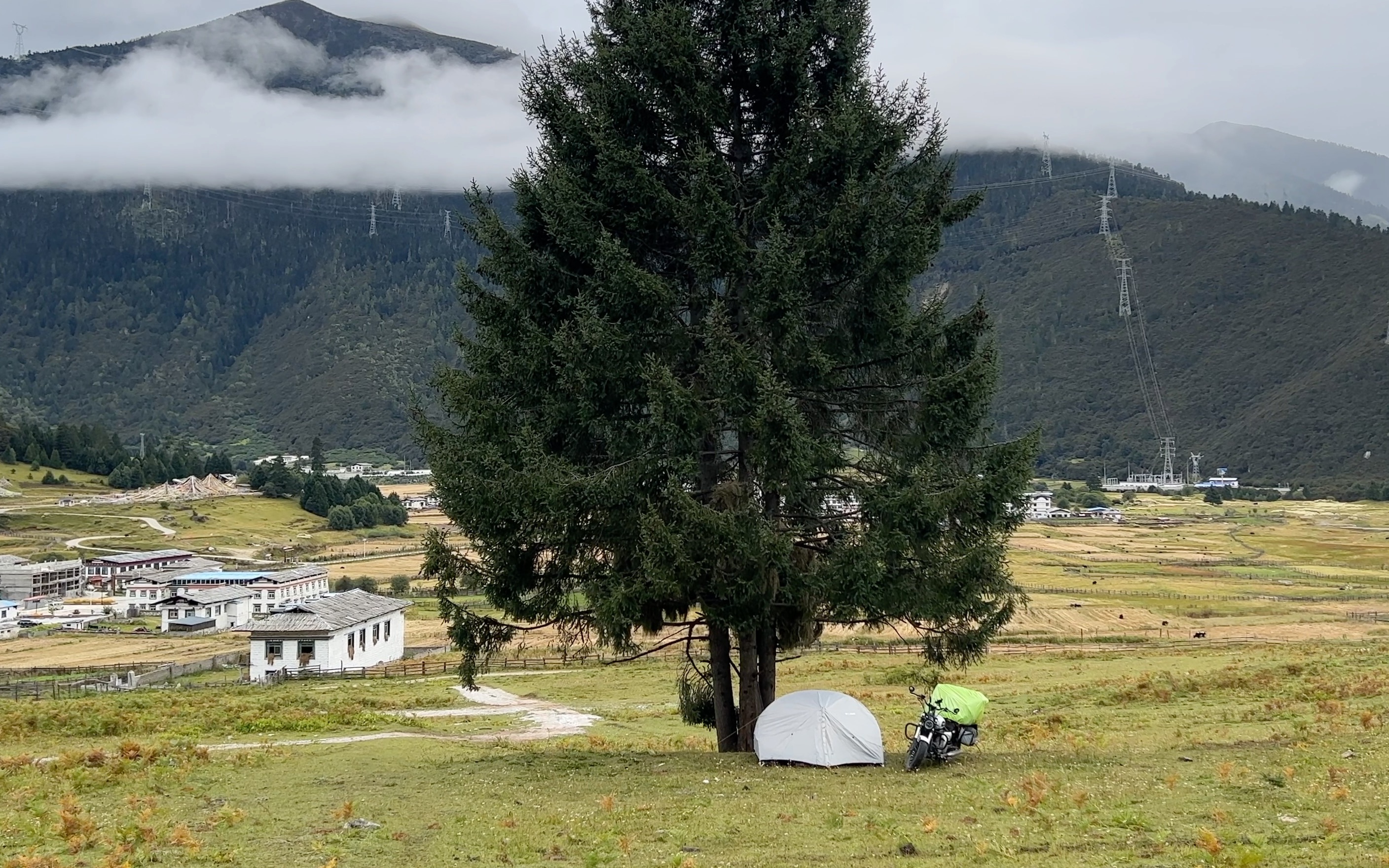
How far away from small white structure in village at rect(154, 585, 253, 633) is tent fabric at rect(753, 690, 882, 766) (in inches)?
3143

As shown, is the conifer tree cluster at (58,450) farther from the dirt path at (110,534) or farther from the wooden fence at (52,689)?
the wooden fence at (52,689)

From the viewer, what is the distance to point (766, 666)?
64.3 ft

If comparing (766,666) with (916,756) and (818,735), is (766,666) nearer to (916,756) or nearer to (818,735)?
(818,735)

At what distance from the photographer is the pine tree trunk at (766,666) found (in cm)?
1941

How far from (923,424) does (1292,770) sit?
7.18m

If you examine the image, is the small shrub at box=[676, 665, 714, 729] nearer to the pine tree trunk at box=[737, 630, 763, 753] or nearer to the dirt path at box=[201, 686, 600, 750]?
the pine tree trunk at box=[737, 630, 763, 753]

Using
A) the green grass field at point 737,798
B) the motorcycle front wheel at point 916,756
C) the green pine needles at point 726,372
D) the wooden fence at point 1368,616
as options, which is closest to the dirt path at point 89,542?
the green grass field at point 737,798

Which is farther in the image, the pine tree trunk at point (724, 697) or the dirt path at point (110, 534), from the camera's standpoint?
the dirt path at point (110, 534)

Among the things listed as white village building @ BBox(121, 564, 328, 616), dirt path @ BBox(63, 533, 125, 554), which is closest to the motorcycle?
white village building @ BBox(121, 564, 328, 616)

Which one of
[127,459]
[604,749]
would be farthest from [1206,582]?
[127,459]

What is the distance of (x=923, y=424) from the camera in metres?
19.0

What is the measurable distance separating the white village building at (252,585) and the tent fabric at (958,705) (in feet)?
261

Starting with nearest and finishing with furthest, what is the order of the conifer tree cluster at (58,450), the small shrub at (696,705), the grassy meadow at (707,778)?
the grassy meadow at (707,778) → the small shrub at (696,705) → the conifer tree cluster at (58,450)

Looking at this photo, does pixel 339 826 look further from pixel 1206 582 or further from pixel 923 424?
pixel 1206 582
